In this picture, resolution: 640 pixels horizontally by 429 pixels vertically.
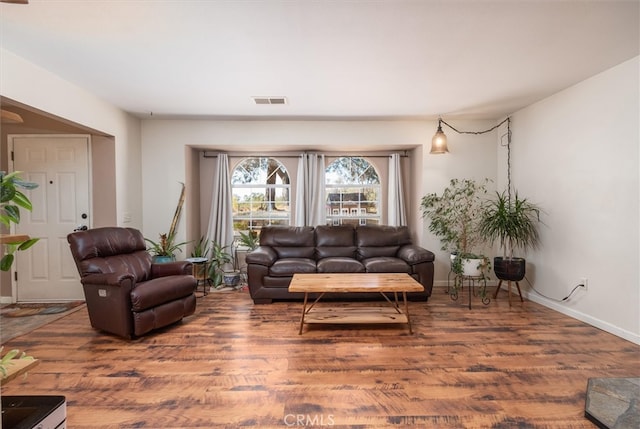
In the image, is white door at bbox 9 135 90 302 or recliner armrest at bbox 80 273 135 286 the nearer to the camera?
recliner armrest at bbox 80 273 135 286

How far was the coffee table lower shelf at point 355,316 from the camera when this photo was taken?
116 inches

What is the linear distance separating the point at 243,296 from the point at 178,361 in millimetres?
1744

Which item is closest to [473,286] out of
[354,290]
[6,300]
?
[354,290]

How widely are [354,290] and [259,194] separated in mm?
2887

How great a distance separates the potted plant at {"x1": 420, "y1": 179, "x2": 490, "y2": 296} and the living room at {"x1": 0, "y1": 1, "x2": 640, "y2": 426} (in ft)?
0.51

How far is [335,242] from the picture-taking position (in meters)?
4.46

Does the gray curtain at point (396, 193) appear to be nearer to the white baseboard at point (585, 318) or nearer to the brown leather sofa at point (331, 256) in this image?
the brown leather sofa at point (331, 256)

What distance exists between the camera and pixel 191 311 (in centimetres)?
318

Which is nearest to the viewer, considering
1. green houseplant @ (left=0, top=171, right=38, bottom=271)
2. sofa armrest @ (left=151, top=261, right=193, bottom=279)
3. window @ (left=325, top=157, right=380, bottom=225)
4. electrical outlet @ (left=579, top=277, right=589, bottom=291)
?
green houseplant @ (left=0, top=171, right=38, bottom=271)

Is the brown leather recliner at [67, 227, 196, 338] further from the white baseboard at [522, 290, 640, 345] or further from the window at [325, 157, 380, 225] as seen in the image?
the white baseboard at [522, 290, 640, 345]

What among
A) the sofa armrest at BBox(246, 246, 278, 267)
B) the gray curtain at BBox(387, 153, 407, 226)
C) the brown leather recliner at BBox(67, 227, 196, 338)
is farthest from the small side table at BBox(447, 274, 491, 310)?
the brown leather recliner at BBox(67, 227, 196, 338)

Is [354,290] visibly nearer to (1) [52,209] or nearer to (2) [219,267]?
(2) [219,267]

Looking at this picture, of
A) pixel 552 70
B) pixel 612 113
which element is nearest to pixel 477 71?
pixel 552 70

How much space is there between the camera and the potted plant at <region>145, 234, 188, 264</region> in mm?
4098
